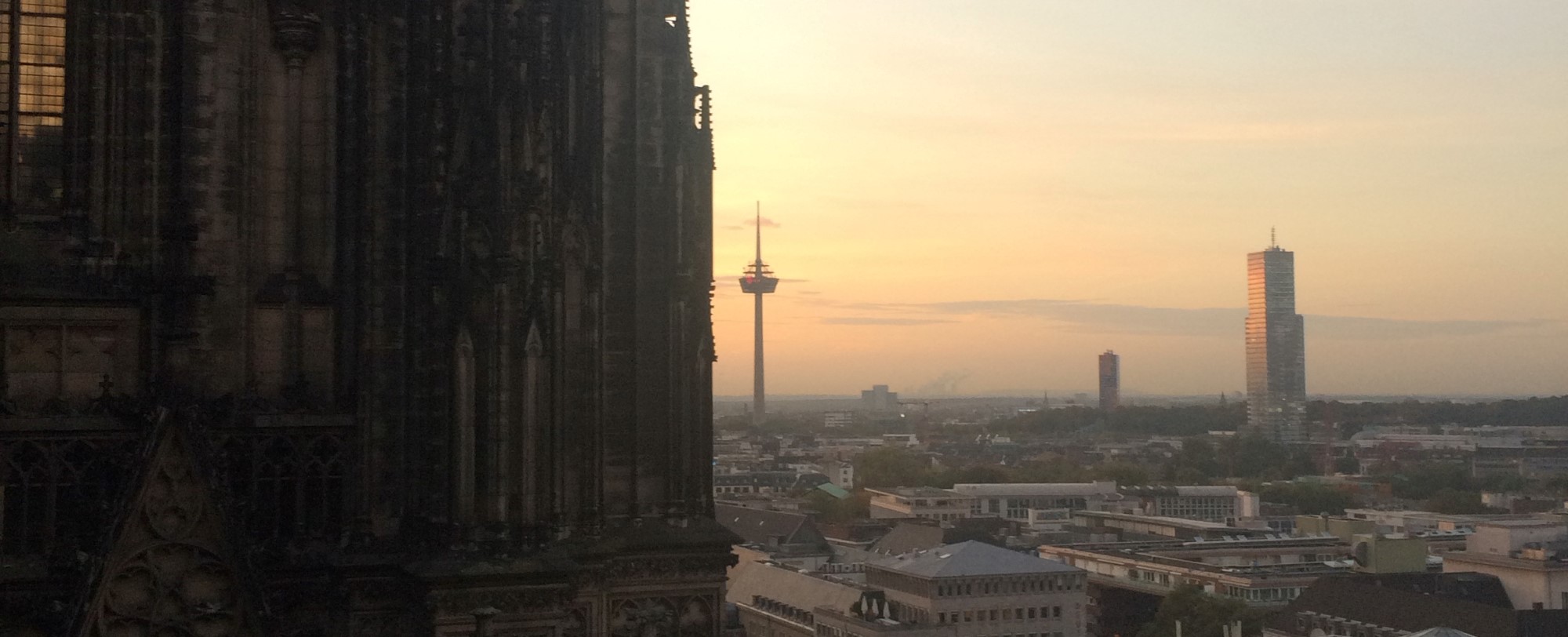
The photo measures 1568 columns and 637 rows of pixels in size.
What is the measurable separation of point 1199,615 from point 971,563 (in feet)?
46.3

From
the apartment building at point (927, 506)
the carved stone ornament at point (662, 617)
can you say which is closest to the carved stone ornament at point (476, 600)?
the carved stone ornament at point (662, 617)

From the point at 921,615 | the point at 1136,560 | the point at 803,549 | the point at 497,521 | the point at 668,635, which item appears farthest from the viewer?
the point at 803,549

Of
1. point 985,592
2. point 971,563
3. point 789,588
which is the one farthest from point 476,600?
point 789,588

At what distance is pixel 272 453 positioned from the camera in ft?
52.0

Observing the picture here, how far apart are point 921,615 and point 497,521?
94955mm

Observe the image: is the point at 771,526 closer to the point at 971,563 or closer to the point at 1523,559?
the point at 971,563

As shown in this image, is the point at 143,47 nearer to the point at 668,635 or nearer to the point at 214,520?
the point at 214,520

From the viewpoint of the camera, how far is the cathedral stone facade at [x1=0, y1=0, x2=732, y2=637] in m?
15.0

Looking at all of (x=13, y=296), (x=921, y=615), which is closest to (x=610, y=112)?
(x=13, y=296)

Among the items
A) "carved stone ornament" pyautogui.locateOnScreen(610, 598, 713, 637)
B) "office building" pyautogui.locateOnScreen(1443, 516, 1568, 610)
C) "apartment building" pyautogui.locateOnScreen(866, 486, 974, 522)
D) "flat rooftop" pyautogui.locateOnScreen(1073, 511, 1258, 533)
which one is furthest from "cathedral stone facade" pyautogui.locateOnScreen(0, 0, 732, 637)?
"apartment building" pyautogui.locateOnScreen(866, 486, 974, 522)

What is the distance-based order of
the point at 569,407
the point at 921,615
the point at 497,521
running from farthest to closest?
1. the point at 921,615
2. the point at 569,407
3. the point at 497,521

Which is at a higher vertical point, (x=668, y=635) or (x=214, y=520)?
(x=214, y=520)

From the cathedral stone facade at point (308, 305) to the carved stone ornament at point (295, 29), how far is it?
4cm

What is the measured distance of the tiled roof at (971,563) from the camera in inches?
4338
